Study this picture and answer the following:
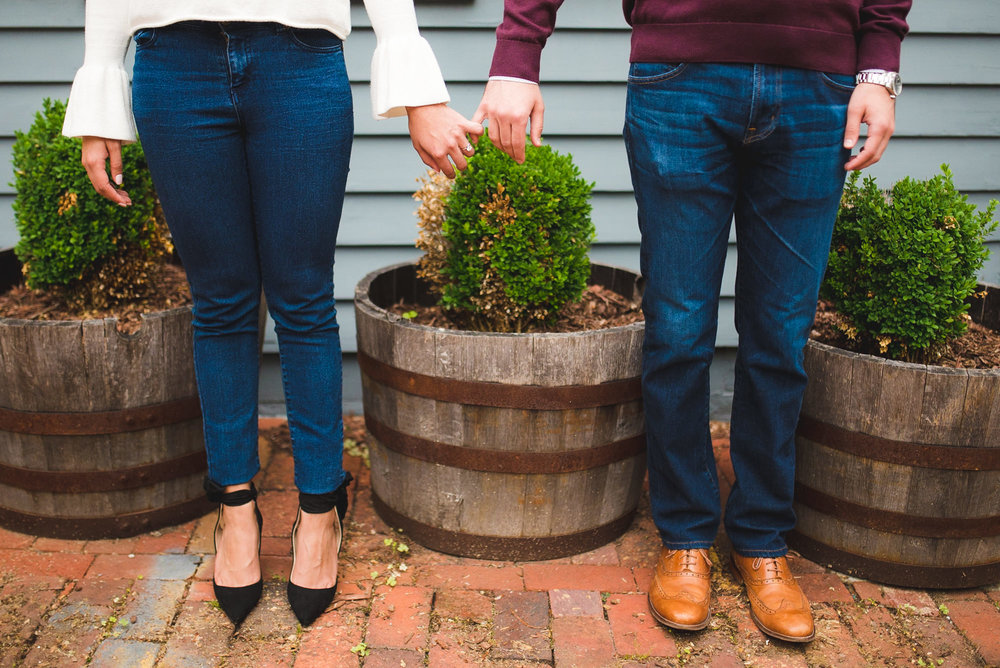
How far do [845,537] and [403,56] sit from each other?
5.13ft

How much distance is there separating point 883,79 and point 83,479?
2.07m

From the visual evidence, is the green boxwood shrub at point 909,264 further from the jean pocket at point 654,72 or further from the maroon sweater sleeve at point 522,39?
the maroon sweater sleeve at point 522,39

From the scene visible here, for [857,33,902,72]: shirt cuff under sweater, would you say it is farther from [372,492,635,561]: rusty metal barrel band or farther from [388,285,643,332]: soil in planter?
[372,492,635,561]: rusty metal barrel band

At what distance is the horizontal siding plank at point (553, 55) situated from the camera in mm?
2670

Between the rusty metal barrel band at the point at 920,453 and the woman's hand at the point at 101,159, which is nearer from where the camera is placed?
the woman's hand at the point at 101,159

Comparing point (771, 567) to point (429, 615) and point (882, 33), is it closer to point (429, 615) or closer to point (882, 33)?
point (429, 615)

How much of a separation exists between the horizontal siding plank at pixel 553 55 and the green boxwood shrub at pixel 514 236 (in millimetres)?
698

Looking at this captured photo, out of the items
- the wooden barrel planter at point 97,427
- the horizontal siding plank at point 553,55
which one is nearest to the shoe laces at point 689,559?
the wooden barrel planter at point 97,427

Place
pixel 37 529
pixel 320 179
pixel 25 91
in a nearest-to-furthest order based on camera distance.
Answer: pixel 320 179 → pixel 37 529 → pixel 25 91

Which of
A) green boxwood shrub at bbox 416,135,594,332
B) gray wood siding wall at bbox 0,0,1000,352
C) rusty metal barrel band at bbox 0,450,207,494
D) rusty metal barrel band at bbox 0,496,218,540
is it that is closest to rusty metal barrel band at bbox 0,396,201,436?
rusty metal barrel band at bbox 0,450,207,494

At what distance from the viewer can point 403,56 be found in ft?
5.21

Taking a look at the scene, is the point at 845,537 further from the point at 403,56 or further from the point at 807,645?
the point at 403,56

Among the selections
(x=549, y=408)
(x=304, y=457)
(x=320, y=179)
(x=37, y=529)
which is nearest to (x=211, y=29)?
(x=320, y=179)

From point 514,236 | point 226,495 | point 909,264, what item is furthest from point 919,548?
point 226,495
